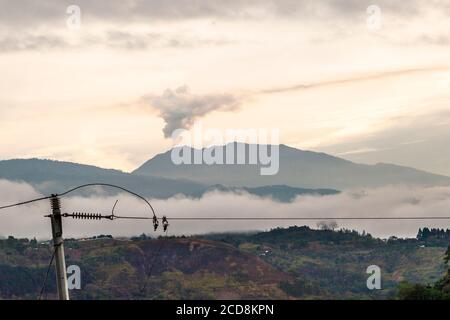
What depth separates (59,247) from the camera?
5347 centimetres

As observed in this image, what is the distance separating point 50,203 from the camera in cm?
5459

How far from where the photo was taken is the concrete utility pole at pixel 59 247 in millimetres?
52250

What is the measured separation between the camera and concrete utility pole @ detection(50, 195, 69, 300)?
5225cm
